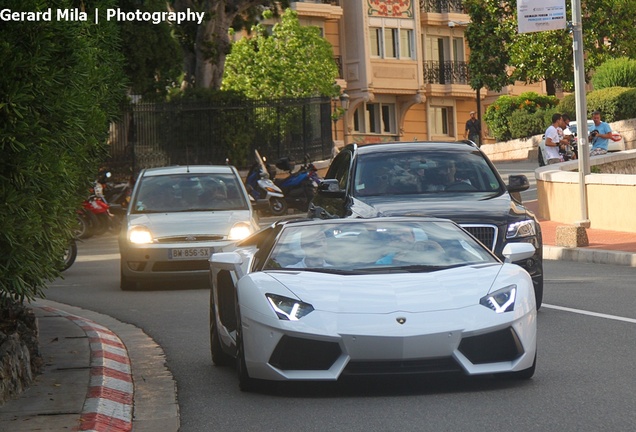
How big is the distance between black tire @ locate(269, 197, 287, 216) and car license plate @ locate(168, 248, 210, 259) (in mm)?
16646

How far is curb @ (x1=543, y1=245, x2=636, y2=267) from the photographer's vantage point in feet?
67.7

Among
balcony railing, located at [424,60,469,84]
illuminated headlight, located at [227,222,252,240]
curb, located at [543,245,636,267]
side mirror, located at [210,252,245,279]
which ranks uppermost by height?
balcony railing, located at [424,60,469,84]

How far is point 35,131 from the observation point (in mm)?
9078

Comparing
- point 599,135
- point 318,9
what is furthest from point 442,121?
point 599,135

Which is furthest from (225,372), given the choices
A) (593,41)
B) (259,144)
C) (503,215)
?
(593,41)

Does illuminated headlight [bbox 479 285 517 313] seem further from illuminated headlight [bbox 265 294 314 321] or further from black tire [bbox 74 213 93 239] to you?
black tire [bbox 74 213 93 239]

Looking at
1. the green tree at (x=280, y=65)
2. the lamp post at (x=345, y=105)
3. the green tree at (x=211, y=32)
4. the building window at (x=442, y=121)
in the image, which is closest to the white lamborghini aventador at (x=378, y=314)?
the green tree at (x=211, y=32)

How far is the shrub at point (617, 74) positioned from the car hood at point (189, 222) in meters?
35.1

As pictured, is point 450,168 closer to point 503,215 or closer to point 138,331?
point 503,215

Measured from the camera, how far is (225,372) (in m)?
10.8

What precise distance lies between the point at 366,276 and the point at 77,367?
7.63 feet

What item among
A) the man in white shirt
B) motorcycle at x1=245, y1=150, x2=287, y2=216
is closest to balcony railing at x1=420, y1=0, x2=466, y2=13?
motorcycle at x1=245, y1=150, x2=287, y2=216

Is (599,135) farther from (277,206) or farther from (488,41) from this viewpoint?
(488,41)

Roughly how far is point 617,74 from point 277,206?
21.3 m
